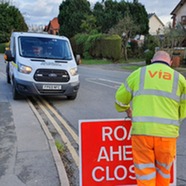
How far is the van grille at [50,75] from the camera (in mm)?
9422

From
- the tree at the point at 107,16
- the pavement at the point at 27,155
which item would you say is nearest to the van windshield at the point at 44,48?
the pavement at the point at 27,155

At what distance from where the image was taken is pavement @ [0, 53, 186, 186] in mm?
4133

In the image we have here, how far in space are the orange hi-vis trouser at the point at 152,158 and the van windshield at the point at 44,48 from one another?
7.79m

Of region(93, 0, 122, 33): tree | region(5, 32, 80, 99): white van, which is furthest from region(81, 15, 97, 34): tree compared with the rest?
region(5, 32, 80, 99): white van

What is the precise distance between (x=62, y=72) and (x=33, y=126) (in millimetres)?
3131

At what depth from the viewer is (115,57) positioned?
36.2 metres

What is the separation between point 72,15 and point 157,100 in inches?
1937

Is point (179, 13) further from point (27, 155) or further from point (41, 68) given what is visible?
point (27, 155)

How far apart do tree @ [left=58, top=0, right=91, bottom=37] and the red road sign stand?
152 feet

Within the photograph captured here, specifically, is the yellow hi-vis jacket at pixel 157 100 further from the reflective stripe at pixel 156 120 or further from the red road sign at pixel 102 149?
the red road sign at pixel 102 149

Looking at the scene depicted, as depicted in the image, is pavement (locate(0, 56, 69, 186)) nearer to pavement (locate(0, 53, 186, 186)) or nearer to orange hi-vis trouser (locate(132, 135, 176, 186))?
pavement (locate(0, 53, 186, 186))

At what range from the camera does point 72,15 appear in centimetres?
5028

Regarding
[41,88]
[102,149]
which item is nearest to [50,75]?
[41,88]

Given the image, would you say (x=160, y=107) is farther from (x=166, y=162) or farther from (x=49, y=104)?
(x=49, y=104)
